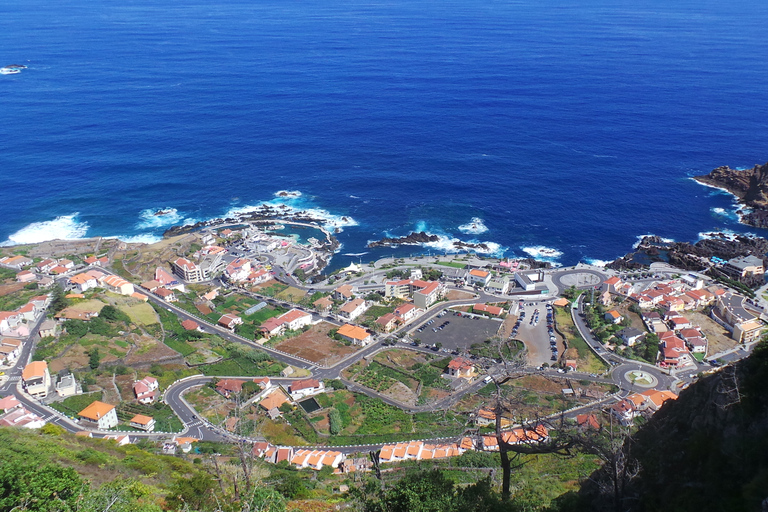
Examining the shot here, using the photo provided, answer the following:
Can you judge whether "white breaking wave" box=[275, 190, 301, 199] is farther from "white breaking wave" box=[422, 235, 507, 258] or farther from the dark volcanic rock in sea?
"white breaking wave" box=[422, 235, 507, 258]

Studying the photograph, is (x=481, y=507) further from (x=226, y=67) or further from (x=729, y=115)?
(x=226, y=67)

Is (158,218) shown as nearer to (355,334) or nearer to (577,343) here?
(355,334)

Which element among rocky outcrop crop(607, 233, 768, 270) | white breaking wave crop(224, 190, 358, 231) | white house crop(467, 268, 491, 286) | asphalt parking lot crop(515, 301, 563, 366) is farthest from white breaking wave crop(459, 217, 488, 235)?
asphalt parking lot crop(515, 301, 563, 366)

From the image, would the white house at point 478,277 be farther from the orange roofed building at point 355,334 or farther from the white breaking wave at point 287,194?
the white breaking wave at point 287,194

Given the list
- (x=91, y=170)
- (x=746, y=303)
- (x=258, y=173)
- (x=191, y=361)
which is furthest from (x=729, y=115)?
(x=91, y=170)

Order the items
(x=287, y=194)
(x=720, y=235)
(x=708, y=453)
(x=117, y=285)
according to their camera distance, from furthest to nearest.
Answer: (x=287, y=194)
(x=720, y=235)
(x=117, y=285)
(x=708, y=453)

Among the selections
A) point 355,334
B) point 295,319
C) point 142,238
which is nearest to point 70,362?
point 295,319
